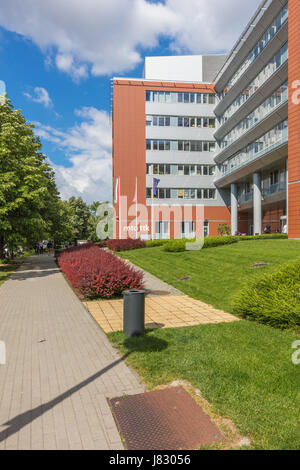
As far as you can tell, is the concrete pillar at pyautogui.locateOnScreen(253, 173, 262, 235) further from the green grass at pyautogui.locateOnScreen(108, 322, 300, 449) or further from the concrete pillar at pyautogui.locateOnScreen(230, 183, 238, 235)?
the green grass at pyautogui.locateOnScreen(108, 322, 300, 449)

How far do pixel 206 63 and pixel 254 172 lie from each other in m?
27.0

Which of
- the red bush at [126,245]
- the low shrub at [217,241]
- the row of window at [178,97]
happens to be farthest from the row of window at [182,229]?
the low shrub at [217,241]

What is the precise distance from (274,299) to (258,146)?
29760 millimetres

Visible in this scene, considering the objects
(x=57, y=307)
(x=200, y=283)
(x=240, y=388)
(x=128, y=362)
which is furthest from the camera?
(x=200, y=283)

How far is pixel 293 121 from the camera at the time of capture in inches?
828

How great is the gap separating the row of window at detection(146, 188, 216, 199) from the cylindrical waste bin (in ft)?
131

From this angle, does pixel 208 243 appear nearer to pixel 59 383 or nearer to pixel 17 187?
pixel 17 187

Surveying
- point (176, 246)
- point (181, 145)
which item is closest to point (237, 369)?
point (176, 246)

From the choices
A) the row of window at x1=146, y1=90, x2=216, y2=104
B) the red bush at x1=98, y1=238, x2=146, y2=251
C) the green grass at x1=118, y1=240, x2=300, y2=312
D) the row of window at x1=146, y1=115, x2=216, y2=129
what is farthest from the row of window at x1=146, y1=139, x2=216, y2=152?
the green grass at x1=118, y1=240, x2=300, y2=312

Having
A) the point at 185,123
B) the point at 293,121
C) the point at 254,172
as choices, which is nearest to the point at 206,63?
the point at 185,123

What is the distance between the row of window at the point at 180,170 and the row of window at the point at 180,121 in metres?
6.06

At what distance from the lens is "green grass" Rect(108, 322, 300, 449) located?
3150mm

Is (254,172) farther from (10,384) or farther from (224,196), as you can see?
(10,384)

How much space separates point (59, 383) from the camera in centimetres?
415
